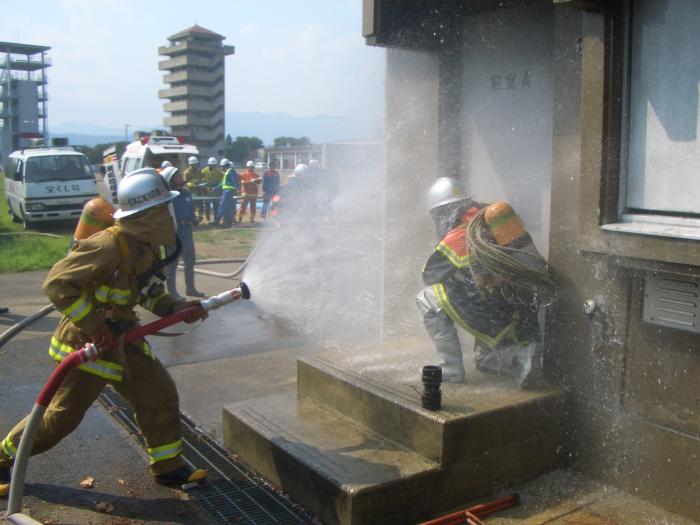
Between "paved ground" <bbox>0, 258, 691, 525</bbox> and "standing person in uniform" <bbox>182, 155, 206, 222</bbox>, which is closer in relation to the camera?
"paved ground" <bbox>0, 258, 691, 525</bbox>

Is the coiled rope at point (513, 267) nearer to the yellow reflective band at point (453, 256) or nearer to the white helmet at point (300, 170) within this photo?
the yellow reflective band at point (453, 256)

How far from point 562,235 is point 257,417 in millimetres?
2185

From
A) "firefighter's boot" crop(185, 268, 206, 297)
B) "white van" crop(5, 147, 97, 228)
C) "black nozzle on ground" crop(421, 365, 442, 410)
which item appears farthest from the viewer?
"white van" crop(5, 147, 97, 228)

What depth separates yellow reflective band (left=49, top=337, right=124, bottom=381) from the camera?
12.5ft

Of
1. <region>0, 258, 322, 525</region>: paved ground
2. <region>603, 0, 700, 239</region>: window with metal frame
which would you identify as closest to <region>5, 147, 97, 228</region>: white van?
<region>0, 258, 322, 525</region>: paved ground

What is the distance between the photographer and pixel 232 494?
407 cm

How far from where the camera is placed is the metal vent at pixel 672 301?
133 inches

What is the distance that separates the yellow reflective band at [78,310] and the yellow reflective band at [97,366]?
0.29 m

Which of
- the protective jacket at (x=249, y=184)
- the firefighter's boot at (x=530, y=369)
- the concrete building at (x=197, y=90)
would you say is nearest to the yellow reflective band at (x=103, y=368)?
the firefighter's boot at (x=530, y=369)

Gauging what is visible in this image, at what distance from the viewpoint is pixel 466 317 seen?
165 inches

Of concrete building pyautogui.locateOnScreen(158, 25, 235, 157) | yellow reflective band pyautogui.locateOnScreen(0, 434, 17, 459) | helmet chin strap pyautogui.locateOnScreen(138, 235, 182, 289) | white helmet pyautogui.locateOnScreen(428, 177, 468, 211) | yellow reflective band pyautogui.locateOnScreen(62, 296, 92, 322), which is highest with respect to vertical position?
concrete building pyautogui.locateOnScreen(158, 25, 235, 157)

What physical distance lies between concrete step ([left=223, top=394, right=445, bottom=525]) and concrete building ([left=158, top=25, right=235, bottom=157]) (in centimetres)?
5493

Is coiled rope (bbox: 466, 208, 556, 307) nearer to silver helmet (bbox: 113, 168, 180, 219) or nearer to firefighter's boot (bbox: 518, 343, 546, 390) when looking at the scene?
firefighter's boot (bbox: 518, 343, 546, 390)

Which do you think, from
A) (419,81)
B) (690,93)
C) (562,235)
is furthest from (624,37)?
(419,81)
